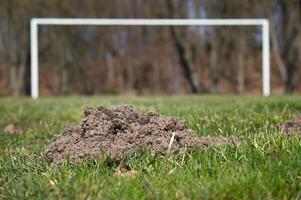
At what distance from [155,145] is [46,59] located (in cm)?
2603

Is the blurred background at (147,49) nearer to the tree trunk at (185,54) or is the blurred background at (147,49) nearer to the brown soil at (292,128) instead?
the tree trunk at (185,54)

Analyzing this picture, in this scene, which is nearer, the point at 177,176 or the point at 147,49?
the point at 177,176

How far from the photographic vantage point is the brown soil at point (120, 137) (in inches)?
133

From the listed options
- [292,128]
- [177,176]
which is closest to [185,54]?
[292,128]

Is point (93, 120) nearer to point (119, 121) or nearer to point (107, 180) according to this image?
point (119, 121)

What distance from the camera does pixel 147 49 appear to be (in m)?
29.1

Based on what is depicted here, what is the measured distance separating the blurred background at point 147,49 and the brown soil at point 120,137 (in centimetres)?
2098

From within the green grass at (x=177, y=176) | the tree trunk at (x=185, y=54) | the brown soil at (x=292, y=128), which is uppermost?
the tree trunk at (x=185, y=54)

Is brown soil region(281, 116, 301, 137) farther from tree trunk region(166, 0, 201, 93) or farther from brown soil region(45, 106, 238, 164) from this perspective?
tree trunk region(166, 0, 201, 93)

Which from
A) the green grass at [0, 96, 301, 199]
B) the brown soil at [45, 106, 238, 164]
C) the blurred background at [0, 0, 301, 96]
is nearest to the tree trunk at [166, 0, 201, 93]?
the blurred background at [0, 0, 301, 96]

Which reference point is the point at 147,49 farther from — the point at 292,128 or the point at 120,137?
the point at 120,137

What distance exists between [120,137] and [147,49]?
25738 millimetres

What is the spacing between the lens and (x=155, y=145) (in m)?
3.44

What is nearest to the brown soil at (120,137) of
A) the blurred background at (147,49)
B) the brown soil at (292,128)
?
the brown soil at (292,128)
